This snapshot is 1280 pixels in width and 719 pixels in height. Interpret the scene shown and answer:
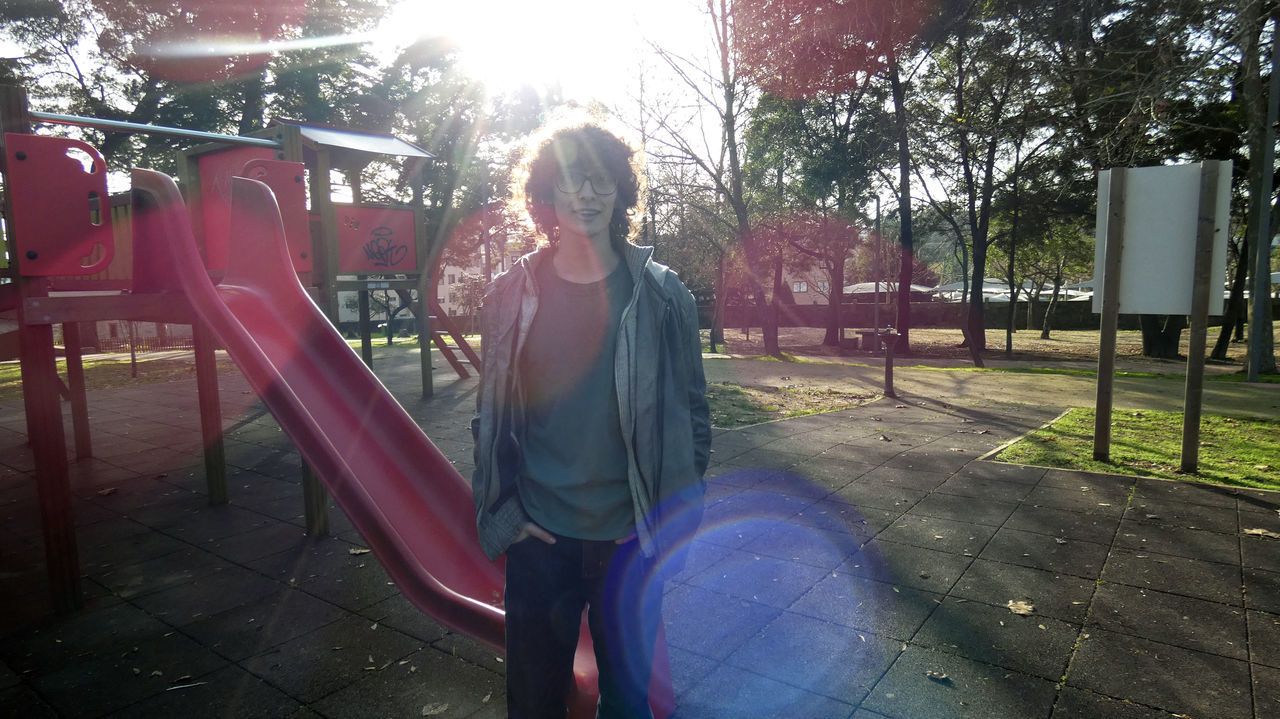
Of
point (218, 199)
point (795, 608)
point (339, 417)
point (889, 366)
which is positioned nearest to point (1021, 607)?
point (795, 608)

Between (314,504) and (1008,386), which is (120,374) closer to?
(314,504)

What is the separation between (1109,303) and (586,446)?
18.9 feet

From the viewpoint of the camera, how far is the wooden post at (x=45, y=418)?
3.42 metres

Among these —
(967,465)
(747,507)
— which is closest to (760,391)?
(967,465)

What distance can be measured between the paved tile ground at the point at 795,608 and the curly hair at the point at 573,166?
1.79 meters

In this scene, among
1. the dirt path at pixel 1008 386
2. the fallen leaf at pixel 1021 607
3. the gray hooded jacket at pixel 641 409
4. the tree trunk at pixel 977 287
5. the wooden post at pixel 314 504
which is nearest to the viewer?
the gray hooded jacket at pixel 641 409

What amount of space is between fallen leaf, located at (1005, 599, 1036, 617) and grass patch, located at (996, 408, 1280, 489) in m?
2.95

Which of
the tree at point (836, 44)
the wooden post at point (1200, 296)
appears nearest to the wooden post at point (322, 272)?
the wooden post at point (1200, 296)

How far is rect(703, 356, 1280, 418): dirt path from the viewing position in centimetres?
970

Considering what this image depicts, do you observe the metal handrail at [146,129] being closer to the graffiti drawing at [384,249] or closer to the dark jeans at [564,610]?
the dark jeans at [564,610]

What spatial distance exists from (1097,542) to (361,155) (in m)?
11.0

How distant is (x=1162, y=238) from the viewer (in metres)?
5.71

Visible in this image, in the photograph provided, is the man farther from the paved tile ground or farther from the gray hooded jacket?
the paved tile ground

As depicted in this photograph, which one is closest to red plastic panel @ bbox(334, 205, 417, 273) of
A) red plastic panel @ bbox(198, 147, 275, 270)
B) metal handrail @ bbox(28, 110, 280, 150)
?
red plastic panel @ bbox(198, 147, 275, 270)
